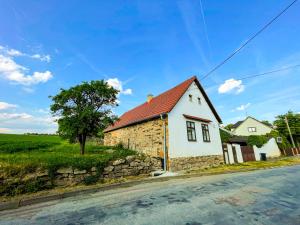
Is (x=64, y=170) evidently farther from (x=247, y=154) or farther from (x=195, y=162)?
(x=247, y=154)

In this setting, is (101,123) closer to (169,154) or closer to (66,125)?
(66,125)

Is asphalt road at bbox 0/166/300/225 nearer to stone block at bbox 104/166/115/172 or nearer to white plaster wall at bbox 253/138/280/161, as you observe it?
stone block at bbox 104/166/115/172

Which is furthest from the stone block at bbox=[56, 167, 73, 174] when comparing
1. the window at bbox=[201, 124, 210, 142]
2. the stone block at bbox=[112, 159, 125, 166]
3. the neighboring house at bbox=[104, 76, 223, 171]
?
the window at bbox=[201, 124, 210, 142]

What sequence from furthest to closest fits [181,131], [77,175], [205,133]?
[205,133]
[181,131]
[77,175]

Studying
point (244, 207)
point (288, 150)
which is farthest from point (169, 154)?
point (288, 150)

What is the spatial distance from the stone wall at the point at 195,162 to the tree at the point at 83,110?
212 inches

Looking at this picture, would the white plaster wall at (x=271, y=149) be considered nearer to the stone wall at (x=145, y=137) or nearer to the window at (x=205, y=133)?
the window at (x=205, y=133)

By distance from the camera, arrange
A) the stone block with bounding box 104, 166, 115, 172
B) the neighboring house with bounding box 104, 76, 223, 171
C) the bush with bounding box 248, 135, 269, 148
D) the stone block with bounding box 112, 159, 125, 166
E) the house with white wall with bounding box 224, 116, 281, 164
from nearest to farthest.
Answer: the stone block with bounding box 104, 166, 115, 172 < the stone block with bounding box 112, 159, 125, 166 < the neighboring house with bounding box 104, 76, 223, 171 < the house with white wall with bounding box 224, 116, 281, 164 < the bush with bounding box 248, 135, 269, 148

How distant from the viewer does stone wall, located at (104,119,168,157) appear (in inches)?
567

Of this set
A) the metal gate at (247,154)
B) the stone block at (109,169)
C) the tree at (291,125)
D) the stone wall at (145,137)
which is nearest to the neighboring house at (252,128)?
the tree at (291,125)

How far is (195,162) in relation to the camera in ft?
50.6

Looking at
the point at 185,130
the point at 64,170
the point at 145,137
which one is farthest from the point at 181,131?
the point at 64,170

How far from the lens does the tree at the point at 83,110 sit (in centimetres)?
1210

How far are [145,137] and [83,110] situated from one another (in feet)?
18.7
